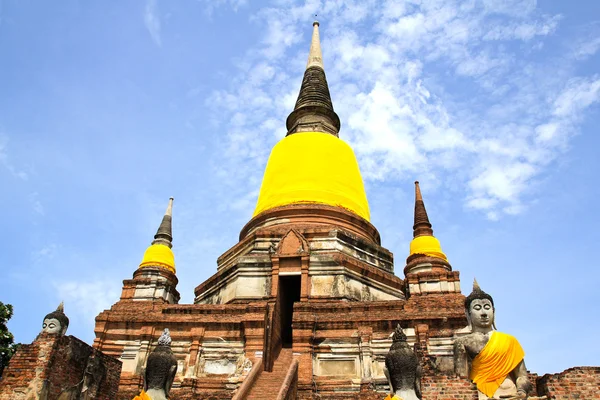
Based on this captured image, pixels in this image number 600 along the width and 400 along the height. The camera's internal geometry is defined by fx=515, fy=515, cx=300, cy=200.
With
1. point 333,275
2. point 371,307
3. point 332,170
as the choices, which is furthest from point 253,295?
point 332,170

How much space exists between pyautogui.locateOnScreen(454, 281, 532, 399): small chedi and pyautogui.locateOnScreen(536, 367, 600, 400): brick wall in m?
0.30

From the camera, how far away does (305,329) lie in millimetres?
13383

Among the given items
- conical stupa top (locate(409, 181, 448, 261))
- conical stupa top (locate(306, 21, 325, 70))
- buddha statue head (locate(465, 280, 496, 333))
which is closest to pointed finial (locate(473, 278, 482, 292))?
buddha statue head (locate(465, 280, 496, 333))

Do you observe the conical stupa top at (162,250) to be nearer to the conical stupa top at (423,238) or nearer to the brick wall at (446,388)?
the conical stupa top at (423,238)

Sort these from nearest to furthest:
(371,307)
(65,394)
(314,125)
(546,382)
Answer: (546,382)
(65,394)
(371,307)
(314,125)

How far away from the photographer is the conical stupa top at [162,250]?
19.6 metres

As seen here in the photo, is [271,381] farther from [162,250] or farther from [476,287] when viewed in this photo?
[162,250]

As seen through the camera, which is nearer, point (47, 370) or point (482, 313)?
point (482, 313)

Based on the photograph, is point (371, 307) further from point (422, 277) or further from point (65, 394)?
point (65, 394)

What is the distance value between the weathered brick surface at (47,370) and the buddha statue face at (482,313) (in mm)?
7247

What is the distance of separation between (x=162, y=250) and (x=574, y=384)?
16348mm

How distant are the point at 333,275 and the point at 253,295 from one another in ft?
8.26

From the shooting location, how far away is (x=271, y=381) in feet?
39.1

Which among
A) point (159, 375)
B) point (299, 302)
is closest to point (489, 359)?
point (159, 375)
